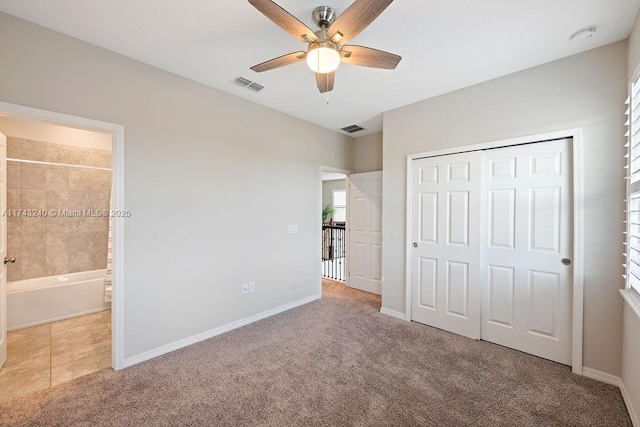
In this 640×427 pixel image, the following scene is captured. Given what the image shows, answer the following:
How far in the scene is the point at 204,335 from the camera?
9.55 feet

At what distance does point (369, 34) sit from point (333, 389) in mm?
2784

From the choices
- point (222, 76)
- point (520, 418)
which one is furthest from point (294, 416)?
point (222, 76)

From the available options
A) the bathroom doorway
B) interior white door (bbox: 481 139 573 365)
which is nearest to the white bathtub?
the bathroom doorway

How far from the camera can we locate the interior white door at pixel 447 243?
291 cm

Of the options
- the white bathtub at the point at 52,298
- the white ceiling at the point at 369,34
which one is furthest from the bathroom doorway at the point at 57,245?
the white ceiling at the point at 369,34

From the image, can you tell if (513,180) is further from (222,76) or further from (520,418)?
(222,76)

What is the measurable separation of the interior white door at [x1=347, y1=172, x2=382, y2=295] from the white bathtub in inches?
150

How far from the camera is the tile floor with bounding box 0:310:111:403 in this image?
2.16 metres

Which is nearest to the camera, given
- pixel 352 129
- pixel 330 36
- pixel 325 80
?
pixel 330 36

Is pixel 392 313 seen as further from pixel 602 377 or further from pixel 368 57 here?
pixel 368 57

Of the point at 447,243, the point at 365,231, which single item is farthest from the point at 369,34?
the point at 365,231

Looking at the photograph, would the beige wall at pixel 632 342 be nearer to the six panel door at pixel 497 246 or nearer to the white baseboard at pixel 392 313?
the six panel door at pixel 497 246

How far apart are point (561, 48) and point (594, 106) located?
56 centimetres

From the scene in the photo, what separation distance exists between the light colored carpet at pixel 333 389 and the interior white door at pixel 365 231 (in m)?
1.71
